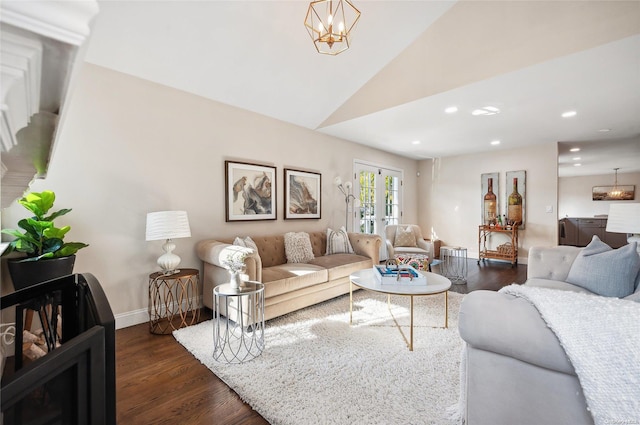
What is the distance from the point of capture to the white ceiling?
2.46 meters

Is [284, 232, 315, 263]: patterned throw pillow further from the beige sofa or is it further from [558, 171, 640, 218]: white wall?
[558, 171, 640, 218]: white wall

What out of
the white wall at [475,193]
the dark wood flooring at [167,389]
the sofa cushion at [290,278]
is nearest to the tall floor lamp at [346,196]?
the sofa cushion at [290,278]

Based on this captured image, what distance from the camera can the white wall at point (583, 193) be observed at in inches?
360

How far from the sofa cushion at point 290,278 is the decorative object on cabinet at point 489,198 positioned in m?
4.65

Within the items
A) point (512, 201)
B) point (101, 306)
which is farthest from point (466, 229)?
point (101, 306)

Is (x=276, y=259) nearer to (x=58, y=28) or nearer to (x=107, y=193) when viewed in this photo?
(x=107, y=193)

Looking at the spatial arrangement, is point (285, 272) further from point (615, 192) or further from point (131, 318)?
point (615, 192)

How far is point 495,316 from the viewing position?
108 centimetres

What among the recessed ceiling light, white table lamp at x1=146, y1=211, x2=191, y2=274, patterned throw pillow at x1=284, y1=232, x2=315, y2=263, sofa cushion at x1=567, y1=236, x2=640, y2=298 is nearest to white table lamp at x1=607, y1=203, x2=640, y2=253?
sofa cushion at x1=567, y1=236, x2=640, y2=298

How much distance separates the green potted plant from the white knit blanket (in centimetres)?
283

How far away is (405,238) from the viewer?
5133 mm

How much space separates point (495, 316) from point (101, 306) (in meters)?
1.24

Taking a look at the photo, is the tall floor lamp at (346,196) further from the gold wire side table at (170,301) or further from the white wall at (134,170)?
the gold wire side table at (170,301)

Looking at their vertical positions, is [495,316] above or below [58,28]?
below
